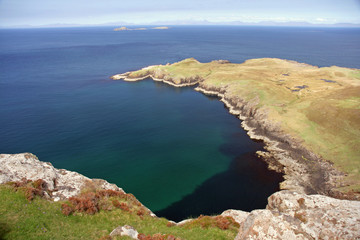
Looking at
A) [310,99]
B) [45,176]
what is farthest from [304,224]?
[310,99]

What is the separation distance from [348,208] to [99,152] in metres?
59.4

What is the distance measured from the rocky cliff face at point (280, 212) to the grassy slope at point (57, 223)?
3972mm

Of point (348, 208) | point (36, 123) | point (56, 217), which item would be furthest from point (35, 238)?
point (36, 123)

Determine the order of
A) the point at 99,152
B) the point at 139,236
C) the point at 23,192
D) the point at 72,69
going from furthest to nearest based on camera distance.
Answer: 1. the point at 72,69
2. the point at 99,152
3. the point at 23,192
4. the point at 139,236

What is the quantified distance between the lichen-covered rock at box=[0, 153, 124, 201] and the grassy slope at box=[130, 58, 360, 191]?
53.4 meters

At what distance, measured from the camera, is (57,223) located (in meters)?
20.7

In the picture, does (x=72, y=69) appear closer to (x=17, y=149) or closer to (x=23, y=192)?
(x=17, y=149)

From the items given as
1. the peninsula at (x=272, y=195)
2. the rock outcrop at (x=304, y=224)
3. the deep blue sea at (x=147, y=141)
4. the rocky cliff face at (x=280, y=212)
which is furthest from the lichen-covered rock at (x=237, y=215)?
the deep blue sea at (x=147, y=141)

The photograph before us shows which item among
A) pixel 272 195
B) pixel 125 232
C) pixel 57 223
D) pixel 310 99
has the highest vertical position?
pixel 57 223

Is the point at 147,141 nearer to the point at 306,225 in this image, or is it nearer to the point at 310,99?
the point at 306,225

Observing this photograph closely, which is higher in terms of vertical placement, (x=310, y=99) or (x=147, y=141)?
(x=310, y=99)

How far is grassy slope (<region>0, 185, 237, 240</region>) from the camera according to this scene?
18609 mm

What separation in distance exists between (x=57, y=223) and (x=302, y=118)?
75849mm

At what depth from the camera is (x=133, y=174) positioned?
54.2 metres
